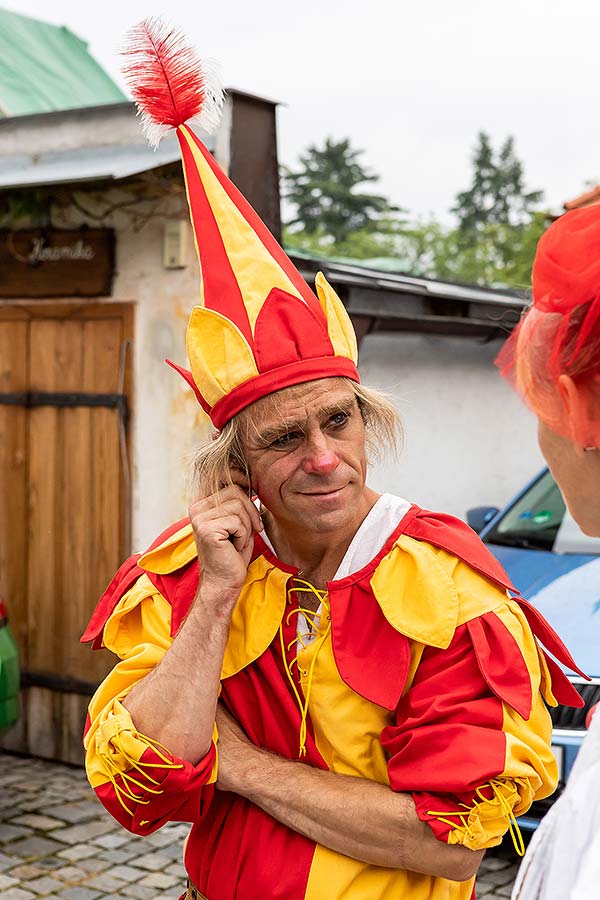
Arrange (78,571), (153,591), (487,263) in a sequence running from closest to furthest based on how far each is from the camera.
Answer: (153,591) → (78,571) → (487,263)

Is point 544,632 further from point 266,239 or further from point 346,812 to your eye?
point 266,239

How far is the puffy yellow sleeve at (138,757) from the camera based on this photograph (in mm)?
2090

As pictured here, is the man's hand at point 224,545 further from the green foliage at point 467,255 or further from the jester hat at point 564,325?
the green foliage at point 467,255

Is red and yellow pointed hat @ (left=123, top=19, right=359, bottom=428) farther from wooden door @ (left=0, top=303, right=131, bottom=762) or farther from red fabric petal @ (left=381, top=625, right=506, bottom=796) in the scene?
wooden door @ (left=0, top=303, right=131, bottom=762)

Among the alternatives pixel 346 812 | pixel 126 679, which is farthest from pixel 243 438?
pixel 346 812

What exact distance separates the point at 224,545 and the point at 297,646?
0.26m

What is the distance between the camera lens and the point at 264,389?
2.25 meters

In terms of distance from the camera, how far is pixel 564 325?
1414mm

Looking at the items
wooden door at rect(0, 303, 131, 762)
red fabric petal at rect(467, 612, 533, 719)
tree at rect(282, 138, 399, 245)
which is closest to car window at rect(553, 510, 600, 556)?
wooden door at rect(0, 303, 131, 762)

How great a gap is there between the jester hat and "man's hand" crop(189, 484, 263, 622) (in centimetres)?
87

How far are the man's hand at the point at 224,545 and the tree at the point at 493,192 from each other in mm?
51735

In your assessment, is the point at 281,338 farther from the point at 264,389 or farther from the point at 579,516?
the point at 579,516

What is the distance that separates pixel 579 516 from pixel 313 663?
78cm

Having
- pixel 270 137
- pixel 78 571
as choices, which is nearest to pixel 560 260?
pixel 270 137
